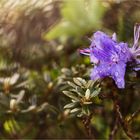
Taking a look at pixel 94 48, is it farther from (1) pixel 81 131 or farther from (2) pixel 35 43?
(2) pixel 35 43

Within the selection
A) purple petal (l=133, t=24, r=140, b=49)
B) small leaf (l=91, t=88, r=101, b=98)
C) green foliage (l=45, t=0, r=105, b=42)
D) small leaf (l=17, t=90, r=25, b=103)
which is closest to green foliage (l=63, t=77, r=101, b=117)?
small leaf (l=91, t=88, r=101, b=98)

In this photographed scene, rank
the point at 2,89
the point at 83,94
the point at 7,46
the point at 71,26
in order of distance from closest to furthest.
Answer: the point at 83,94
the point at 2,89
the point at 7,46
the point at 71,26

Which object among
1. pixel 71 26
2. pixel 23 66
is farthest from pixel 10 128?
pixel 71 26

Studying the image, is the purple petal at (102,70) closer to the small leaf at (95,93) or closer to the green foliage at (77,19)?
the small leaf at (95,93)

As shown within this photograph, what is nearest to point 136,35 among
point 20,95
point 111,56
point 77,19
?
point 111,56

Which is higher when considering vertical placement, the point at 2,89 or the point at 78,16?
the point at 2,89
